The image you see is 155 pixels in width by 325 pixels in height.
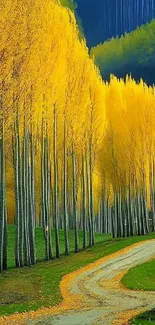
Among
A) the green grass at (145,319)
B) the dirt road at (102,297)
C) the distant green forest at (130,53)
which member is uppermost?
the distant green forest at (130,53)

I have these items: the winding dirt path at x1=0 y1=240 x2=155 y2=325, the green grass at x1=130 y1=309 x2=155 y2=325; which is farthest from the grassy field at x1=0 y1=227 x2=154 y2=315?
the green grass at x1=130 y1=309 x2=155 y2=325

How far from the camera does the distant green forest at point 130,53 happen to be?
131m

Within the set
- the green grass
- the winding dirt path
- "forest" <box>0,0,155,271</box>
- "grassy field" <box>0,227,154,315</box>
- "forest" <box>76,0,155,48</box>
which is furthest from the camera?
"forest" <box>76,0,155,48</box>

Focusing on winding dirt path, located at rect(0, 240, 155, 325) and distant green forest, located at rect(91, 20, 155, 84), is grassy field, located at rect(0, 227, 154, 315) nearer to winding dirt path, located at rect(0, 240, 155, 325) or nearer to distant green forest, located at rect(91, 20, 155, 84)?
winding dirt path, located at rect(0, 240, 155, 325)

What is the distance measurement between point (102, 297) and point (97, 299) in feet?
1.34

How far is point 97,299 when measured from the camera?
1759 centimetres

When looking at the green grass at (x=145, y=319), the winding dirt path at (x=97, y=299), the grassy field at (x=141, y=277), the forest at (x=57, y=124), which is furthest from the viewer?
the forest at (x=57, y=124)

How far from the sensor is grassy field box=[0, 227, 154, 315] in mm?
16547

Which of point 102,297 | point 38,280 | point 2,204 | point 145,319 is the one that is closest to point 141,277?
point 38,280

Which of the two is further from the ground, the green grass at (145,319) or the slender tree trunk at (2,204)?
the slender tree trunk at (2,204)

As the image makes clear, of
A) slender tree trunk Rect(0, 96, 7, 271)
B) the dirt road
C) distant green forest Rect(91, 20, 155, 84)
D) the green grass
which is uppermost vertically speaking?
distant green forest Rect(91, 20, 155, 84)

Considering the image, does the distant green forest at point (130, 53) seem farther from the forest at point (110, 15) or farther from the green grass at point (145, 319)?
the green grass at point (145, 319)

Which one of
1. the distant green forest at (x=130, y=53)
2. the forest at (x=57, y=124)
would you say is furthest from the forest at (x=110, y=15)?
the forest at (x=57, y=124)

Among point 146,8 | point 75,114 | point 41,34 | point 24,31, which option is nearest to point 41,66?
point 41,34
